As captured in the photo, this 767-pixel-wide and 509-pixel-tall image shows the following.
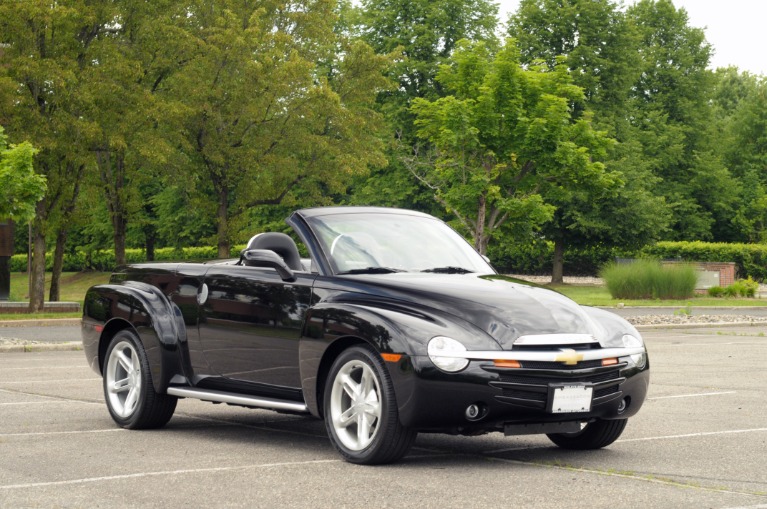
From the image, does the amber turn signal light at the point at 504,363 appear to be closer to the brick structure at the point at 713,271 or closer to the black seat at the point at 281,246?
the black seat at the point at 281,246

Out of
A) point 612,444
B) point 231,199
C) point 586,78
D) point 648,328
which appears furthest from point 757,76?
point 612,444

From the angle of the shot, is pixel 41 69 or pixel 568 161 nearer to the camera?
pixel 41 69

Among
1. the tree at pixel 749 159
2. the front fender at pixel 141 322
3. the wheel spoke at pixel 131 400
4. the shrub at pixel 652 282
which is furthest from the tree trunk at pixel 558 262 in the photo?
the wheel spoke at pixel 131 400

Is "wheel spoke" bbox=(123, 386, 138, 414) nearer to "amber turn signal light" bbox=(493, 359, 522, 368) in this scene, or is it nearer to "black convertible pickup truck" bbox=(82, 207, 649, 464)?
"black convertible pickup truck" bbox=(82, 207, 649, 464)

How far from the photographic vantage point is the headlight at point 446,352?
22.4 feet

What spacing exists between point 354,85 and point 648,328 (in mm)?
21571

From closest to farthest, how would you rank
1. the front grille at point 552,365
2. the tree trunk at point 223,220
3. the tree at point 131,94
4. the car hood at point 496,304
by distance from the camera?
the front grille at point 552,365 < the car hood at point 496,304 < the tree at point 131,94 < the tree trunk at point 223,220

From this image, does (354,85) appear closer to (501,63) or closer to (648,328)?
(501,63)

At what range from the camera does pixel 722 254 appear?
58000 mm

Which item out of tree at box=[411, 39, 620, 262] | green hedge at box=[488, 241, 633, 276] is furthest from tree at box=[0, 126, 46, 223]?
green hedge at box=[488, 241, 633, 276]

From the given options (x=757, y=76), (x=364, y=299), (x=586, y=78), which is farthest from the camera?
(x=757, y=76)

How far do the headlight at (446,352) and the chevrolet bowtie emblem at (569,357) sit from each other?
58 centimetres

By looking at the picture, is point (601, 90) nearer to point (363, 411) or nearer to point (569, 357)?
point (569, 357)

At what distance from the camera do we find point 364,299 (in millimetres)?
7445
